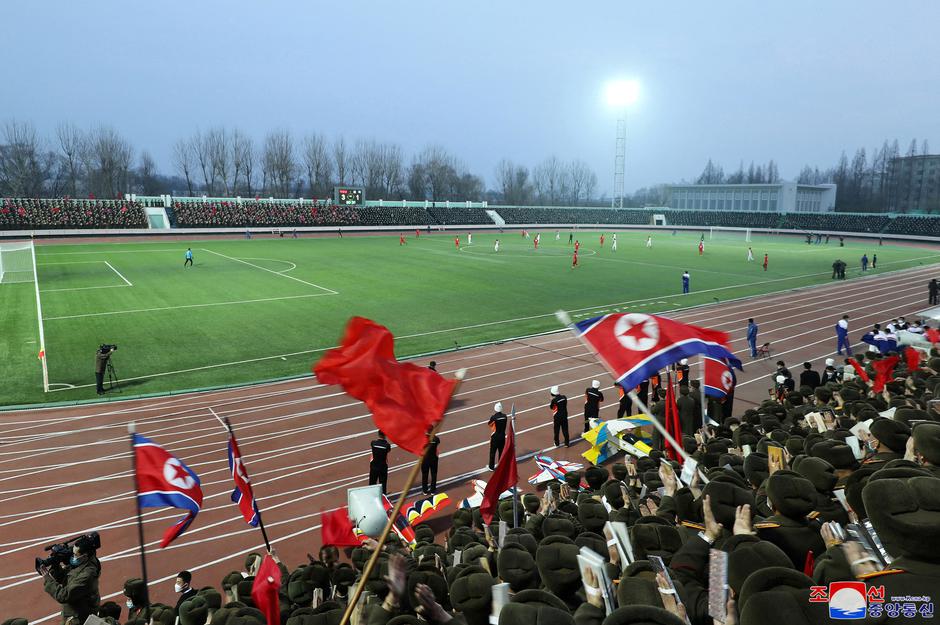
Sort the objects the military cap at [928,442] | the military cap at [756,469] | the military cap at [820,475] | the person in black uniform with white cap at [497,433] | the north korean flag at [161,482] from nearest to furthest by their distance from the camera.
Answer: the military cap at [928,442], the military cap at [820,475], the military cap at [756,469], the north korean flag at [161,482], the person in black uniform with white cap at [497,433]

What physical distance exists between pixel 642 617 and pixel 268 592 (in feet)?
11.1

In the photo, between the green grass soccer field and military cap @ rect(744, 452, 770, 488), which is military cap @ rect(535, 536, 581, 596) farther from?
the green grass soccer field

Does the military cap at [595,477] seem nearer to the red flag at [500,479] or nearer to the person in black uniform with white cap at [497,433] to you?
the red flag at [500,479]

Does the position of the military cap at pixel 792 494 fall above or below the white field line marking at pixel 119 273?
above

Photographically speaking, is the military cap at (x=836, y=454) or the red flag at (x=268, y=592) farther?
the military cap at (x=836, y=454)

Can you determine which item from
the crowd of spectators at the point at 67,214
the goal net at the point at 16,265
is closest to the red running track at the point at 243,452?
the goal net at the point at 16,265

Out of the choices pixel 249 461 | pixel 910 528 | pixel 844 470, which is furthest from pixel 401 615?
pixel 249 461

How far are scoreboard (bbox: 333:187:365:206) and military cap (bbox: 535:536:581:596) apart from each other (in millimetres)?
77614

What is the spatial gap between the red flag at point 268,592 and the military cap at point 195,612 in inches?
20.0

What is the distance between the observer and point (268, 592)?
455cm

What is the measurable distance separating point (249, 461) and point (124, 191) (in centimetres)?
10860

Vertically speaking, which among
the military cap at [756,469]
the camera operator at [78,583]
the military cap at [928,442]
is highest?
the military cap at [928,442]

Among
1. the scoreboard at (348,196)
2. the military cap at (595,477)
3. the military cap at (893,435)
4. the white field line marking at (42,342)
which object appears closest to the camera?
the military cap at (893,435)

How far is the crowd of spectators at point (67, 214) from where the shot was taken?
193ft
